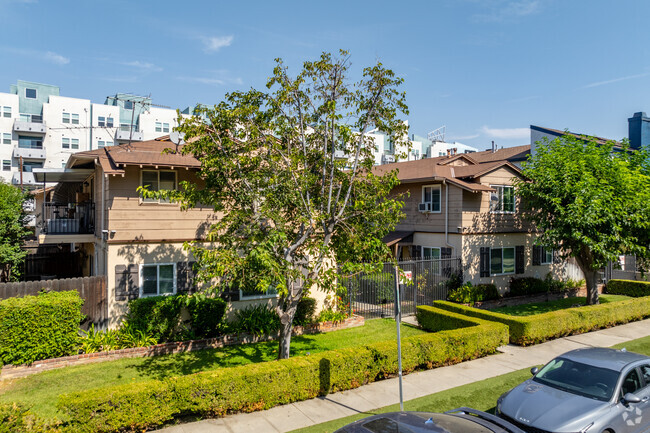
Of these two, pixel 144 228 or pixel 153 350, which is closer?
pixel 153 350

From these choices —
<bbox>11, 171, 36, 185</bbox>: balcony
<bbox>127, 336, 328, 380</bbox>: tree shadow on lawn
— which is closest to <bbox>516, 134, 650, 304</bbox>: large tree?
<bbox>127, 336, 328, 380</bbox>: tree shadow on lawn

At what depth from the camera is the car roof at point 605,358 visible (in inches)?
305

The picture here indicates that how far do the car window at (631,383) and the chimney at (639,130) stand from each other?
28921 millimetres

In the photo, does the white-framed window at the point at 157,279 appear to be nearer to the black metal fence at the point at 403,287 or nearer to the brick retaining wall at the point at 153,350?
the brick retaining wall at the point at 153,350

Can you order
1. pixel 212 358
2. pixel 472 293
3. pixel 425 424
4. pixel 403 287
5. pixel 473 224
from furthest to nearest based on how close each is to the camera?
pixel 473 224, pixel 472 293, pixel 403 287, pixel 212 358, pixel 425 424

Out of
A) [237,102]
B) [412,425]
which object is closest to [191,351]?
[237,102]

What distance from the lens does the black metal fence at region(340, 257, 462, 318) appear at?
1683 cm

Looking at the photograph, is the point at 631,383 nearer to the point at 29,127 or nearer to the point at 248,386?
the point at 248,386

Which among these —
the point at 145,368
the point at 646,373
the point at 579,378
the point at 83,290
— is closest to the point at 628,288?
the point at 646,373

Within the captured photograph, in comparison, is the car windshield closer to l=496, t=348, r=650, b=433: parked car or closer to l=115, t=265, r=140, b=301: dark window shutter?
l=496, t=348, r=650, b=433: parked car

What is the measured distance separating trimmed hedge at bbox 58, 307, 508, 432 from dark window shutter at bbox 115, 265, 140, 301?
5.55 metres

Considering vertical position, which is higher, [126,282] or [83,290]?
[126,282]

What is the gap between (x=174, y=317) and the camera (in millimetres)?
12984

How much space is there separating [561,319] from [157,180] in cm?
1454
